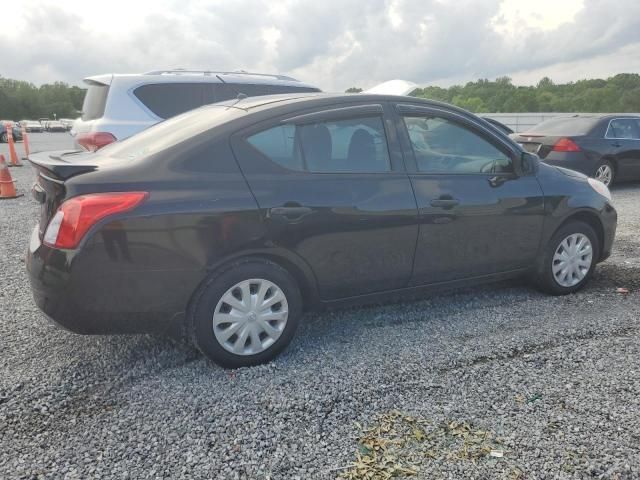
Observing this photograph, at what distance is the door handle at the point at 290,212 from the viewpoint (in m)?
3.05

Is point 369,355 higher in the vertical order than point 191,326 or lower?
lower

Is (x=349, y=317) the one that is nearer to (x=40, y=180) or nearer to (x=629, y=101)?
(x=40, y=180)

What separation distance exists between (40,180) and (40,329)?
45.4 inches

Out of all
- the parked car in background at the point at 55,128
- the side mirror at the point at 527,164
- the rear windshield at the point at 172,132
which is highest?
the parked car in background at the point at 55,128

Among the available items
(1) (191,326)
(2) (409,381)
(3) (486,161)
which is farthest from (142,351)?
(3) (486,161)

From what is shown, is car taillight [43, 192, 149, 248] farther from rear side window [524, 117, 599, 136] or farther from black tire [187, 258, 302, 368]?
rear side window [524, 117, 599, 136]

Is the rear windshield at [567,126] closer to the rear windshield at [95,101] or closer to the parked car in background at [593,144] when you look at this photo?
the parked car in background at [593,144]

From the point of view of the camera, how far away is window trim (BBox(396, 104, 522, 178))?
3598 mm

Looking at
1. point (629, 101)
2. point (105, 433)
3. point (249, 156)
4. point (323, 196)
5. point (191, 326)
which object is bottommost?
point (105, 433)

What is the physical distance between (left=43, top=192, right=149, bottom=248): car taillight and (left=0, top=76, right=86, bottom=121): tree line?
267ft

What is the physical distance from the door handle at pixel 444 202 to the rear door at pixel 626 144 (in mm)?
7597

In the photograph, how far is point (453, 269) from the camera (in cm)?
379

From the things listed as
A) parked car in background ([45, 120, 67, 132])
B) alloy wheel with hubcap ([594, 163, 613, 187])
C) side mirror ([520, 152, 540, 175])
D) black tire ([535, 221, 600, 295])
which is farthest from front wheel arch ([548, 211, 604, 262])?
parked car in background ([45, 120, 67, 132])

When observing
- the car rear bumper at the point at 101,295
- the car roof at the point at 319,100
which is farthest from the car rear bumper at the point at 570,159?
the car rear bumper at the point at 101,295
